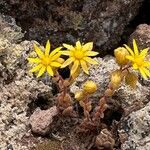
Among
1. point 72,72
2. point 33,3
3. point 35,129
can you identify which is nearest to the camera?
point 72,72

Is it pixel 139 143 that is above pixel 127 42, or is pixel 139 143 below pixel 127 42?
below

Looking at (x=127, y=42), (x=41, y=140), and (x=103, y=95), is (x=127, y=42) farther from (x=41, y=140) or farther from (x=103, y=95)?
(x=41, y=140)

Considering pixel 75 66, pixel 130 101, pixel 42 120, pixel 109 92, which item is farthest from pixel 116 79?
pixel 42 120

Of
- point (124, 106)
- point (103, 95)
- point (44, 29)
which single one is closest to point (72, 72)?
point (103, 95)

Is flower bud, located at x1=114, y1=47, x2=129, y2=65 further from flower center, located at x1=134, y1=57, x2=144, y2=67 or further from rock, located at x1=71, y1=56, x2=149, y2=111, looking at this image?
rock, located at x1=71, y1=56, x2=149, y2=111

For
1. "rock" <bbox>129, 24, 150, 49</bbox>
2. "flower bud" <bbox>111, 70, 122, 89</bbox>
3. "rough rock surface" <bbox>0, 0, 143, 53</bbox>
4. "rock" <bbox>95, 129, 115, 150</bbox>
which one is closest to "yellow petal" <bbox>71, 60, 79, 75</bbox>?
"flower bud" <bbox>111, 70, 122, 89</bbox>

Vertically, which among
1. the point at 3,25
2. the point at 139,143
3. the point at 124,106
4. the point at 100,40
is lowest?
the point at 139,143
